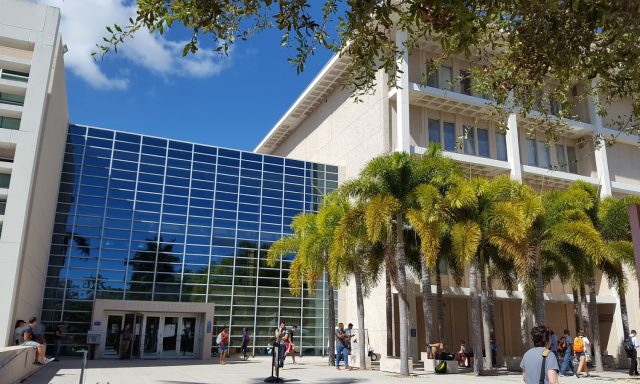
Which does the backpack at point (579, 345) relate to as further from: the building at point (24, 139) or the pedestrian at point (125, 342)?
the building at point (24, 139)

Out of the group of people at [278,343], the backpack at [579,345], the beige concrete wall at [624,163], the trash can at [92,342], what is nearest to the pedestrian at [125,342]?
the trash can at [92,342]

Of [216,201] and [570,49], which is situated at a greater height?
[216,201]

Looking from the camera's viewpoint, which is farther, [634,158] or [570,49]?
[634,158]

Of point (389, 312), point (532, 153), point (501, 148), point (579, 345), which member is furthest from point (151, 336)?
point (532, 153)

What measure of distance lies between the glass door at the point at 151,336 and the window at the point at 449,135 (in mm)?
19853

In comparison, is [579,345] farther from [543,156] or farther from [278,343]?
[543,156]

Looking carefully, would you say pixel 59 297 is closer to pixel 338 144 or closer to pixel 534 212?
pixel 338 144

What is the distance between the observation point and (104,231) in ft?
95.7

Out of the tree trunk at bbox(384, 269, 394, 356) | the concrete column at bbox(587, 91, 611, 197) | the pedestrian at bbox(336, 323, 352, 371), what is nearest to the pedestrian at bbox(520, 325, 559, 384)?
the pedestrian at bbox(336, 323, 352, 371)

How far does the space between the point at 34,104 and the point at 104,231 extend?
32.9 feet

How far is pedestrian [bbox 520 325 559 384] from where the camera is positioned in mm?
5820

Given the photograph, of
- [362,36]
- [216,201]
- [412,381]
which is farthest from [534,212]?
[216,201]

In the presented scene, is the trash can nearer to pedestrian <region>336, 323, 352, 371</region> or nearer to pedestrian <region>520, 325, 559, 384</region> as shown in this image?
pedestrian <region>336, 323, 352, 371</region>

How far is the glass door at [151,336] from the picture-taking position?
28359 millimetres
